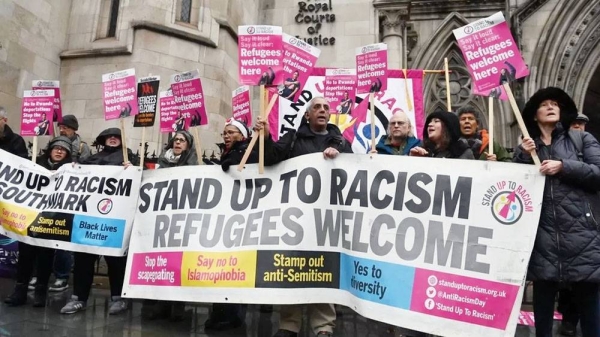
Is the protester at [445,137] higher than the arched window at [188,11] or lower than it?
lower

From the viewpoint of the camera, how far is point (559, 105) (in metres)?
3.44

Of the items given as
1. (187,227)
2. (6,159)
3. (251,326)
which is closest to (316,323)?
(251,326)

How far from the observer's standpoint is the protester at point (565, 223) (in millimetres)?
3057

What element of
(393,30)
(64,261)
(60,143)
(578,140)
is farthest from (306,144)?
(393,30)

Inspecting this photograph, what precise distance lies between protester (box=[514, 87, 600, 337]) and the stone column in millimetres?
8641

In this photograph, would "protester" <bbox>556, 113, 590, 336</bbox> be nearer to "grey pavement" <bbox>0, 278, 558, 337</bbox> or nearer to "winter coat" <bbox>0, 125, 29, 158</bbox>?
"grey pavement" <bbox>0, 278, 558, 337</bbox>

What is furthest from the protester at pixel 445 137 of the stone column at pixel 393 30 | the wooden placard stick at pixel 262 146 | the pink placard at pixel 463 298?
the stone column at pixel 393 30

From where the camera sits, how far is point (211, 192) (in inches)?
172

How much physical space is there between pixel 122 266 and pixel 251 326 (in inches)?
66.9

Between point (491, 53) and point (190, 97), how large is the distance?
3295 mm

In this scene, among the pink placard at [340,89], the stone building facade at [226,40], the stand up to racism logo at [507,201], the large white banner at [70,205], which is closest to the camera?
the stand up to racism logo at [507,201]

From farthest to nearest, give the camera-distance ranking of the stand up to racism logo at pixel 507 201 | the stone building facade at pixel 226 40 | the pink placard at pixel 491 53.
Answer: the stone building facade at pixel 226 40 → the pink placard at pixel 491 53 → the stand up to racism logo at pixel 507 201

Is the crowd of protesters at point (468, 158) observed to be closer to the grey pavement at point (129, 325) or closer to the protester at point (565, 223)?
the protester at point (565, 223)

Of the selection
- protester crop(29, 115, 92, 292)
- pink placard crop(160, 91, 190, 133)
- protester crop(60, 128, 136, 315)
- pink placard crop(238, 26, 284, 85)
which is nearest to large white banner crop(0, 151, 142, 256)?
protester crop(60, 128, 136, 315)
